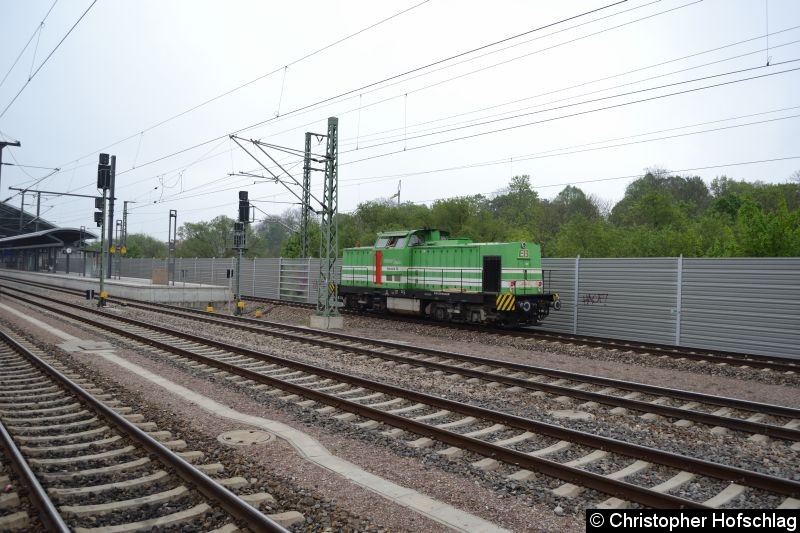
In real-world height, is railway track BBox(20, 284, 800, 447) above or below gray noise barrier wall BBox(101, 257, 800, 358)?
below

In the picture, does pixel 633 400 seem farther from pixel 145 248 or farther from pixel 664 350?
pixel 145 248

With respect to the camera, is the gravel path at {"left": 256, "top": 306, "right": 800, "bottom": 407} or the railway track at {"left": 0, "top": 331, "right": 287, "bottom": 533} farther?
the gravel path at {"left": 256, "top": 306, "right": 800, "bottom": 407}

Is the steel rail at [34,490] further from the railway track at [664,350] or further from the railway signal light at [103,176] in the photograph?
the railway signal light at [103,176]

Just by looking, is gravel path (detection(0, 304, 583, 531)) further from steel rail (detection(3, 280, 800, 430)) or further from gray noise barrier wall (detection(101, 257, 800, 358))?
gray noise barrier wall (detection(101, 257, 800, 358))

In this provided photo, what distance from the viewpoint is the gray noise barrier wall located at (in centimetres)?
1327

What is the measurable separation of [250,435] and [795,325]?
13.2 m

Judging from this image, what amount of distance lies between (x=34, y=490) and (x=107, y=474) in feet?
2.75

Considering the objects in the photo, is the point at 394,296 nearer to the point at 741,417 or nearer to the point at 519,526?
the point at 741,417

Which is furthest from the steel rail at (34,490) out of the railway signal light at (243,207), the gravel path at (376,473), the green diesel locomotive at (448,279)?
the railway signal light at (243,207)

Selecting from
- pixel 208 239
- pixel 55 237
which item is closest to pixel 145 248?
pixel 208 239

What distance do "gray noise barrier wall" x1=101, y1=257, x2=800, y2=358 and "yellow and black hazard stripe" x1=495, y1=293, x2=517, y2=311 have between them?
2.53m

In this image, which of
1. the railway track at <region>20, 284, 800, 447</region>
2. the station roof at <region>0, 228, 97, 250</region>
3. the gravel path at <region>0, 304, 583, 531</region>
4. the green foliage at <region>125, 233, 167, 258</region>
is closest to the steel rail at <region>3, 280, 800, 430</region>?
the railway track at <region>20, 284, 800, 447</region>

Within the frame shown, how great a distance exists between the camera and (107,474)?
5.46 metres

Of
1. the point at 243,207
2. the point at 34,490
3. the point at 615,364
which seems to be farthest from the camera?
the point at 243,207
